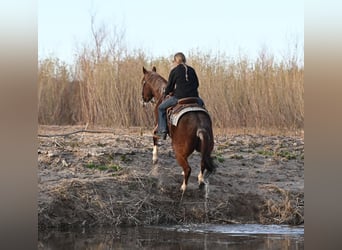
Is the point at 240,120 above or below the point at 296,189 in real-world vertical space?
above

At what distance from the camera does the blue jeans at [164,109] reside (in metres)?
7.65

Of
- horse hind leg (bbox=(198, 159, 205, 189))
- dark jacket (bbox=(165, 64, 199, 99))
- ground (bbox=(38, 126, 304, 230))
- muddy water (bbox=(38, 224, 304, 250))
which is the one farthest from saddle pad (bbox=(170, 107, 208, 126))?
muddy water (bbox=(38, 224, 304, 250))

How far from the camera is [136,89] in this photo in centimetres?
798

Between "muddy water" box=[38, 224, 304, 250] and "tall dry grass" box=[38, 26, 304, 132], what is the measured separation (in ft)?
3.45

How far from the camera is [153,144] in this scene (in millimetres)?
7863

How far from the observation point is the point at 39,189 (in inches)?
309

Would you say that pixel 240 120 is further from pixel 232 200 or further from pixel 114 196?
pixel 114 196

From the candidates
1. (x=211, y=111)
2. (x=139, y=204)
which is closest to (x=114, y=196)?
(x=139, y=204)

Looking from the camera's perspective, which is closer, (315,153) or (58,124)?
Result: (315,153)

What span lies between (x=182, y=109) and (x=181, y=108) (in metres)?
0.02

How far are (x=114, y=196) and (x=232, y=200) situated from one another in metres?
1.17

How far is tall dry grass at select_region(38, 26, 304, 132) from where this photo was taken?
7941 mm

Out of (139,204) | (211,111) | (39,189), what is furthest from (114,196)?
(211,111)

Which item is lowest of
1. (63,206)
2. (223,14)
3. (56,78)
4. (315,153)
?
(63,206)
